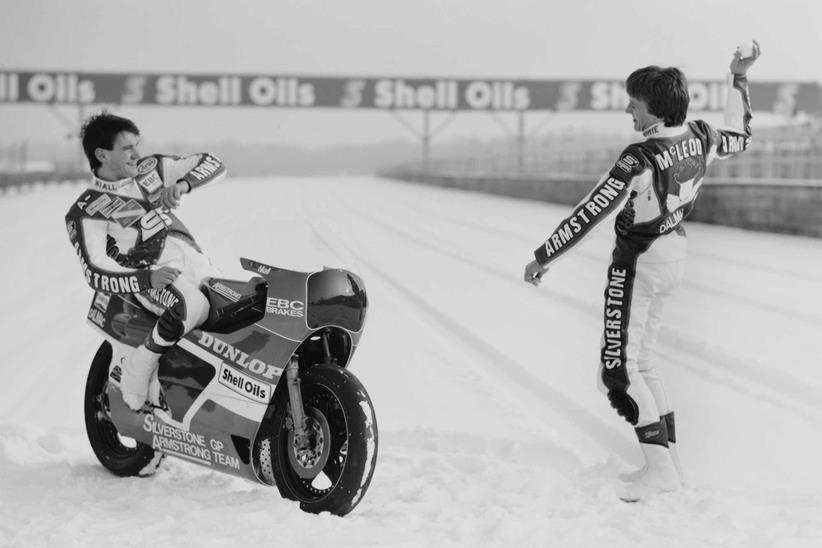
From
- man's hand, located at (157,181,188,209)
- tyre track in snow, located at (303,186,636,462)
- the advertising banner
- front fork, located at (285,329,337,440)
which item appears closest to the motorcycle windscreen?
front fork, located at (285,329,337,440)

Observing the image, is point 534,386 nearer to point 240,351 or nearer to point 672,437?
point 672,437

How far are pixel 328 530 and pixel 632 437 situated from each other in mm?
2219

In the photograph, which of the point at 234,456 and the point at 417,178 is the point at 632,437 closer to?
the point at 234,456

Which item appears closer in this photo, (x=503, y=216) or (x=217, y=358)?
(x=217, y=358)

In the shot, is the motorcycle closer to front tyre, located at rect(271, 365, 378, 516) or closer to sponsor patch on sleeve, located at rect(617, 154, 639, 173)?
front tyre, located at rect(271, 365, 378, 516)

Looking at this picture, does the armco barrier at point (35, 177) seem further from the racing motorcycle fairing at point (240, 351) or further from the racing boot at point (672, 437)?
the racing boot at point (672, 437)

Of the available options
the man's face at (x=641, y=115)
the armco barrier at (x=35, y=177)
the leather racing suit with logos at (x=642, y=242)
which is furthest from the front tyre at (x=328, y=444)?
the armco barrier at (x=35, y=177)

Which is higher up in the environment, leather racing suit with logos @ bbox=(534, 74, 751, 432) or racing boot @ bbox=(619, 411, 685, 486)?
leather racing suit with logos @ bbox=(534, 74, 751, 432)

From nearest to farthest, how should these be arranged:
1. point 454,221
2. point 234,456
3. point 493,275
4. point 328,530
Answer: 1. point 328,530
2. point 234,456
3. point 493,275
4. point 454,221

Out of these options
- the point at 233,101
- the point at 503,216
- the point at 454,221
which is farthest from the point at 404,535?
the point at 233,101

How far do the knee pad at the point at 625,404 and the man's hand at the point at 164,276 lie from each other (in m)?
1.80

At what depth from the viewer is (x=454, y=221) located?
20.9 meters

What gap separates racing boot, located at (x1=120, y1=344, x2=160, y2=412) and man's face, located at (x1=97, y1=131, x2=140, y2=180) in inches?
28.4

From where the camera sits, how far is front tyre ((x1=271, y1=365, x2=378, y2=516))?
4173 mm
